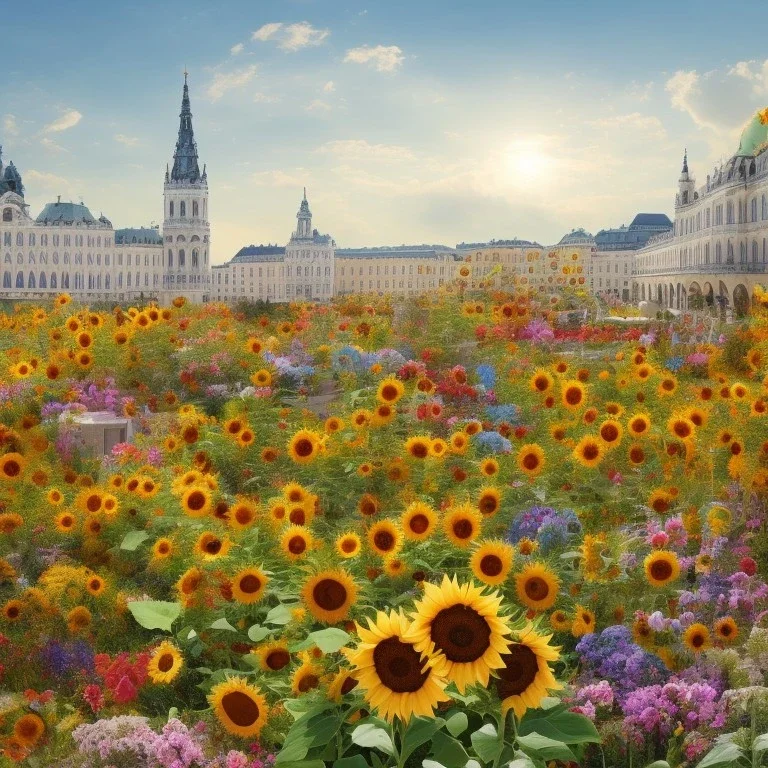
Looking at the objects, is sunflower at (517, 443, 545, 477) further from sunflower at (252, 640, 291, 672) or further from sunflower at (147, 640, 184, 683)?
sunflower at (147, 640, 184, 683)

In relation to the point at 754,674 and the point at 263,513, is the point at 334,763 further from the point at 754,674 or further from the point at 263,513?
the point at 263,513

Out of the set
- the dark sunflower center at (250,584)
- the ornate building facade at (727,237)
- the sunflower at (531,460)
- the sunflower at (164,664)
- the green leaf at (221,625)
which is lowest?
the sunflower at (164,664)

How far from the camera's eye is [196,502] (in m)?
4.93

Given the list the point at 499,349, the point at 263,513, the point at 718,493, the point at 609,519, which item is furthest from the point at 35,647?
the point at 499,349

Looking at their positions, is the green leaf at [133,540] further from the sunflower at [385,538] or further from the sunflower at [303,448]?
the sunflower at [385,538]

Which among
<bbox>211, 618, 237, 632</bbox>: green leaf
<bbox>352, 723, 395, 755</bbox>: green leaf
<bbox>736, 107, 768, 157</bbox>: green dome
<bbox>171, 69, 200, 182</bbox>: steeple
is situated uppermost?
<bbox>171, 69, 200, 182</bbox>: steeple

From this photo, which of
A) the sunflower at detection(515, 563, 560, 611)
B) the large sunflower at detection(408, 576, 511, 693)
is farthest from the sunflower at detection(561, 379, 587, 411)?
the large sunflower at detection(408, 576, 511, 693)

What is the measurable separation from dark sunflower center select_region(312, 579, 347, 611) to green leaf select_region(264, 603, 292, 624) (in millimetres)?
456

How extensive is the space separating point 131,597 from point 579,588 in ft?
7.01

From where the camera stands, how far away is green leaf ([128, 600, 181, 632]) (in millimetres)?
4332

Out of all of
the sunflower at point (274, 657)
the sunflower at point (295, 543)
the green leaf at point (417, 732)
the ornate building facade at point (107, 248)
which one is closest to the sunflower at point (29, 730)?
the sunflower at point (274, 657)

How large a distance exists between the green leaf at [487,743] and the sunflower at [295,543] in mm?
1553

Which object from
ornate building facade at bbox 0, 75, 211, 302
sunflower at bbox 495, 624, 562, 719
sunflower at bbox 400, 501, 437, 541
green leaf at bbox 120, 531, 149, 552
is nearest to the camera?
sunflower at bbox 495, 624, 562, 719

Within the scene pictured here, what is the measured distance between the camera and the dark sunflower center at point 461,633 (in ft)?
8.07
